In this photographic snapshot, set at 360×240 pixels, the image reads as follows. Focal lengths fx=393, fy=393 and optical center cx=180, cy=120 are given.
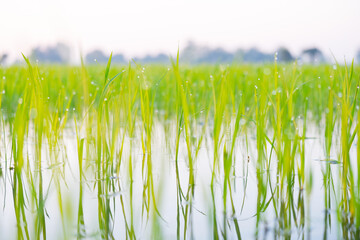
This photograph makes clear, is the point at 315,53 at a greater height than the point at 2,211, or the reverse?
the point at 315,53

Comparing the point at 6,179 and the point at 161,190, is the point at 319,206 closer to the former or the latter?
the point at 161,190

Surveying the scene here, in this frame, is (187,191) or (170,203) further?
(187,191)

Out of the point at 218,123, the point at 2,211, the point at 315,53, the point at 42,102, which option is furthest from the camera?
the point at 315,53

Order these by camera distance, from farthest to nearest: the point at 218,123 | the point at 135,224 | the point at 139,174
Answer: the point at 139,174 → the point at 218,123 → the point at 135,224

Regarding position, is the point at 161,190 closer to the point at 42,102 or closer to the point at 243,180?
the point at 243,180

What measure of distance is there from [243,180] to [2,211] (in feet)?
3.26

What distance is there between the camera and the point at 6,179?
70.7 inches

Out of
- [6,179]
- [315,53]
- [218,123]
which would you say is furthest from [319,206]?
[315,53]

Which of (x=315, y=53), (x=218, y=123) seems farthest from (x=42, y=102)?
(x=315, y=53)

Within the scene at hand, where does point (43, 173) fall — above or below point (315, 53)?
below

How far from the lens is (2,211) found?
4.66ft

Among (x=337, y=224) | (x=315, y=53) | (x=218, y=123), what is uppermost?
(x=315, y=53)

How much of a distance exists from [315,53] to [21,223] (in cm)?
2715

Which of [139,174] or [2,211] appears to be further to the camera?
[139,174]
